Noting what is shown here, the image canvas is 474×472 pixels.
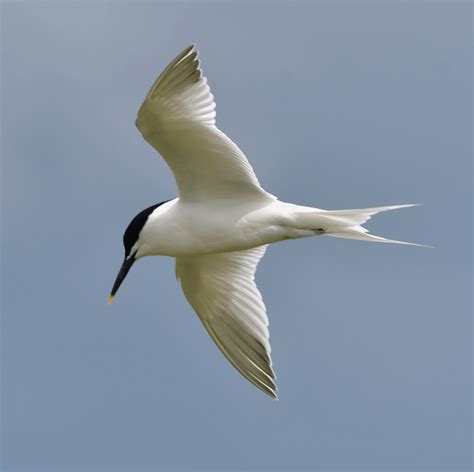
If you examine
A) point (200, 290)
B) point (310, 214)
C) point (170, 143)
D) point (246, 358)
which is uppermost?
point (170, 143)

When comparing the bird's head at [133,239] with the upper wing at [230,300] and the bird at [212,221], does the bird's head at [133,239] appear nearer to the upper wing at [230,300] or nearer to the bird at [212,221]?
the bird at [212,221]

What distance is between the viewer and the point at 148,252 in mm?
9398

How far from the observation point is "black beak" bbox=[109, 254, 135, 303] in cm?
955

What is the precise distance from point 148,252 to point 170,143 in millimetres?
1157

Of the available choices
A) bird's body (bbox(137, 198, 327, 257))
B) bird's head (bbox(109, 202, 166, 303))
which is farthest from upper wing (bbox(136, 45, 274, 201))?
bird's head (bbox(109, 202, 166, 303))

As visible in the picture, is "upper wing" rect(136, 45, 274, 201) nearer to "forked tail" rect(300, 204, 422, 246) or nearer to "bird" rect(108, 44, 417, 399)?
"bird" rect(108, 44, 417, 399)

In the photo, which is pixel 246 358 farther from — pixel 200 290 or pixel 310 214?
pixel 310 214

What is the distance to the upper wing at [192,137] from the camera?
27.3 ft

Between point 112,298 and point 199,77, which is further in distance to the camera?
point 112,298

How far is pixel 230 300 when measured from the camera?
33.5 ft

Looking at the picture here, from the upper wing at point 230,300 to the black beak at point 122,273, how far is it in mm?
671

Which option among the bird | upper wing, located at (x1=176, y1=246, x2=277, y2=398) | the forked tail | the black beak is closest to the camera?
the bird

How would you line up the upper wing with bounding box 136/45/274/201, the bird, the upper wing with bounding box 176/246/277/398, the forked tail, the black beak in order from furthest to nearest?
1. the upper wing with bounding box 176/246/277/398
2. the black beak
3. the forked tail
4. the bird
5. the upper wing with bounding box 136/45/274/201

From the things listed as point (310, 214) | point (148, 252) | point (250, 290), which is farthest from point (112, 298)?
point (310, 214)
